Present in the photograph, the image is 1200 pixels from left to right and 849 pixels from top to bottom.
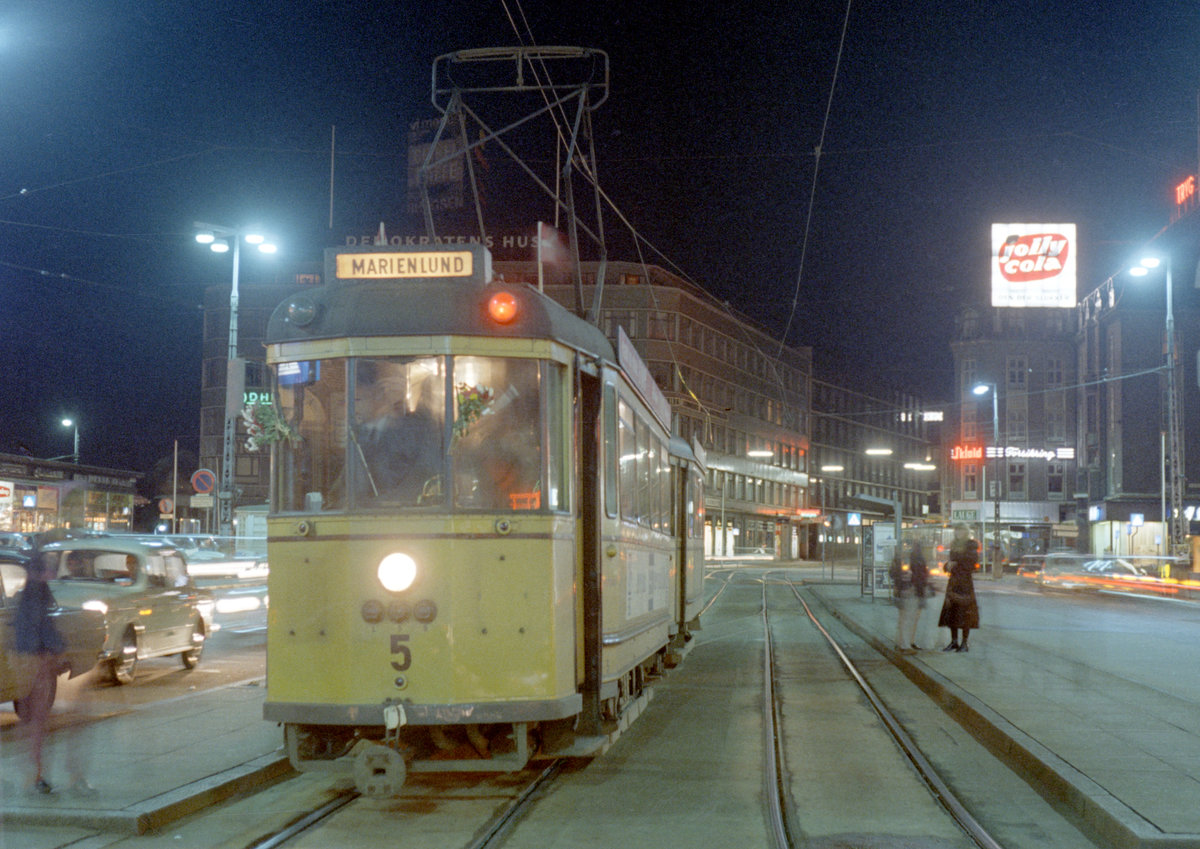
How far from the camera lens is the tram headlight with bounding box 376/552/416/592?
692 centimetres

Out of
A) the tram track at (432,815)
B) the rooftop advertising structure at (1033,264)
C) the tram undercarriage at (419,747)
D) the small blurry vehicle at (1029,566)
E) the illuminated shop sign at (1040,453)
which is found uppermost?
the rooftop advertising structure at (1033,264)

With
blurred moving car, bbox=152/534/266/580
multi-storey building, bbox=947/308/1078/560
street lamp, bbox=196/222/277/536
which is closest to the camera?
blurred moving car, bbox=152/534/266/580

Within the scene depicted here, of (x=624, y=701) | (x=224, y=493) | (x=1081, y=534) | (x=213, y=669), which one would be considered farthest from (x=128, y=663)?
(x=1081, y=534)

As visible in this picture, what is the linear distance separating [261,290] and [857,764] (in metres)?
63.4

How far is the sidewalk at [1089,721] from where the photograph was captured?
693cm

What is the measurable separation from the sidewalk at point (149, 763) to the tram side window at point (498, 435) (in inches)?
97.8

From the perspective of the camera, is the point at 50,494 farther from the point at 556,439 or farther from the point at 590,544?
the point at 556,439

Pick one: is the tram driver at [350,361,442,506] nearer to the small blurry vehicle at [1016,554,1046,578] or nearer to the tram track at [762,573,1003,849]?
the tram track at [762,573,1003,849]

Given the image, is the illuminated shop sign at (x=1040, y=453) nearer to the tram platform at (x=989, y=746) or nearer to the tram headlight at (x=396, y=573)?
the tram platform at (x=989, y=746)

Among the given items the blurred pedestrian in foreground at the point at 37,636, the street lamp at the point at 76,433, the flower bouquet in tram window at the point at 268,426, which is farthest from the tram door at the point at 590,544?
the street lamp at the point at 76,433

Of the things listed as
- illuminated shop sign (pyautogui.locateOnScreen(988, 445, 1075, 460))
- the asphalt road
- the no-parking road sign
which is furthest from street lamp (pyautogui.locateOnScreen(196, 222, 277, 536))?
illuminated shop sign (pyautogui.locateOnScreen(988, 445, 1075, 460))

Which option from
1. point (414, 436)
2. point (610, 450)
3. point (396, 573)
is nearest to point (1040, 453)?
point (610, 450)

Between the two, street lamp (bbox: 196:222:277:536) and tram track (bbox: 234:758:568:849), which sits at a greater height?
street lamp (bbox: 196:222:277:536)

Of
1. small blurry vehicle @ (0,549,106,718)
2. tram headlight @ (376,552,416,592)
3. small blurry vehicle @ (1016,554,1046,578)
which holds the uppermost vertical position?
A: tram headlight @ (376,552,416,592)
